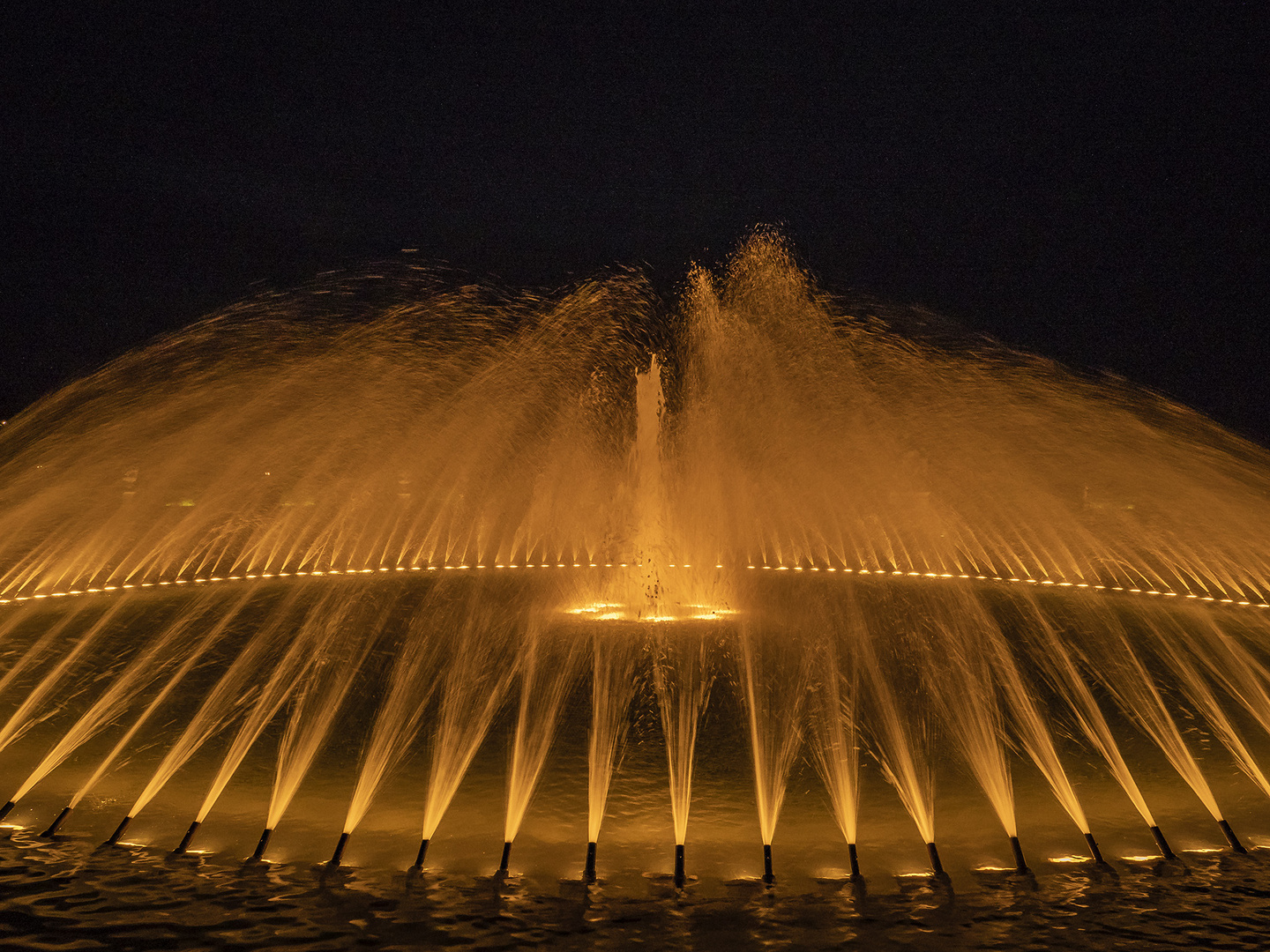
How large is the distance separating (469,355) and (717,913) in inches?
867

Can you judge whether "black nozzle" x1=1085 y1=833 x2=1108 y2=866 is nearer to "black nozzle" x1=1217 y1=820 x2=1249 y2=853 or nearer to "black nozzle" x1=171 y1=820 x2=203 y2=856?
"black nozzle" x1=1217 y1=820 x2=1249 y2=853

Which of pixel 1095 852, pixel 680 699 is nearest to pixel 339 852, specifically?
pixel 680 699

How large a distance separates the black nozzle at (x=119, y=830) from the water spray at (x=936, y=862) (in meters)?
6.52

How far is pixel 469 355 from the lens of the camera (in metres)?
27.8

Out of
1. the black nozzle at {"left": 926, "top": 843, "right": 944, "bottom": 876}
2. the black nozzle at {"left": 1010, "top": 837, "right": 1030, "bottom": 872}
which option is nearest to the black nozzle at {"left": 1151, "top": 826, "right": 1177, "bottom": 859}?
the black nozzle at {"left": 1010, "top": 837, "right": 1030, "bottom": 872}

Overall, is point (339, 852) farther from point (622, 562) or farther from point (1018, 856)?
point (622, 562)

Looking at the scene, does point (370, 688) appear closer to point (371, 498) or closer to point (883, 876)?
point (883, 876)

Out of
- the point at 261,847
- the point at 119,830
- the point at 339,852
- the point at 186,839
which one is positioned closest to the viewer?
the point at 339,852

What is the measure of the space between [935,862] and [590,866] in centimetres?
266

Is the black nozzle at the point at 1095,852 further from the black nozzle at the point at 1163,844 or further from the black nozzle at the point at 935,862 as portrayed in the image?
the black nozzle at the point at 935,862

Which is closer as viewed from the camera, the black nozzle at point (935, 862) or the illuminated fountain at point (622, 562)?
the black nozzle at point (935, 862)

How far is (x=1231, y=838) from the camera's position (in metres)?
8.61

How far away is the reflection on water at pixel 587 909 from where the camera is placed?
6.79 meters

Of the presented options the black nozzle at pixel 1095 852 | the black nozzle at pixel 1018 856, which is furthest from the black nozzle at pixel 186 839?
the black nozzle at pixel 1095 852
